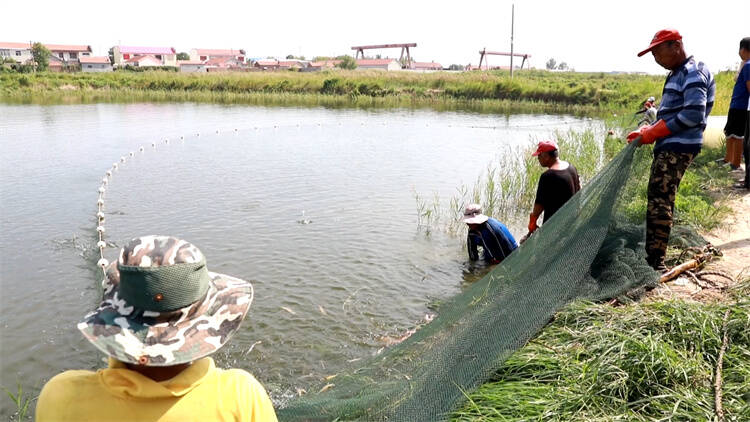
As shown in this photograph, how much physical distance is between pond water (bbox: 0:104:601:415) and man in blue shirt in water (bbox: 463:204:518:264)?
61cm

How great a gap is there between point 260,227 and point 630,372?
592 cm

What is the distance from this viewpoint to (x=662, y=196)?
12.5ft

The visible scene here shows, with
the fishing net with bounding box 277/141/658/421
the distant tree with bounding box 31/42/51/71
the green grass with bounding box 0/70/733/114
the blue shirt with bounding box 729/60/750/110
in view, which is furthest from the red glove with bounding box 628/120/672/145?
the distant tree with bounding box 31/42/51/71

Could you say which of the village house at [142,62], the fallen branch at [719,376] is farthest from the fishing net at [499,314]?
the village house at [142,62]

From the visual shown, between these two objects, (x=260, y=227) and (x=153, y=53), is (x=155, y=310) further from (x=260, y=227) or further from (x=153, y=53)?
(x=153, y=53)

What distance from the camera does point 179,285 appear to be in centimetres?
115

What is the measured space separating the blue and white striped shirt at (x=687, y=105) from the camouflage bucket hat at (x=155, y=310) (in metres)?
3.48

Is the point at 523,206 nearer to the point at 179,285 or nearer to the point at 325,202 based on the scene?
the point at 325,202

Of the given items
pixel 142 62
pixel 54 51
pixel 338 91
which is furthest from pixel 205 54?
pixel 338 91

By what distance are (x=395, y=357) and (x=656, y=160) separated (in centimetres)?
238

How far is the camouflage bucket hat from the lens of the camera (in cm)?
114

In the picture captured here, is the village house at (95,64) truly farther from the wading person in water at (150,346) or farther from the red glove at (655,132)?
the wading person in water at (150,346)

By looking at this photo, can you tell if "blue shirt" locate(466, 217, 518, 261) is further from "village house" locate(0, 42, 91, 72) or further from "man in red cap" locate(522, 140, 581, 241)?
"village house" locate(0, 42, 91, 72)

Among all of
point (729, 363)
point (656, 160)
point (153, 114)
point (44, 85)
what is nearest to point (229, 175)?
point (656, 160)
